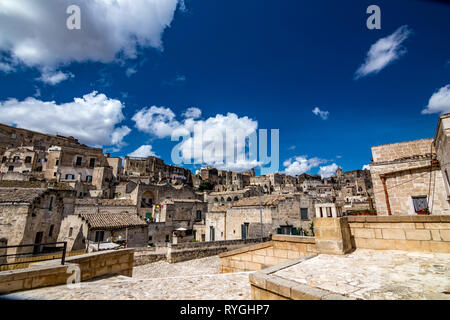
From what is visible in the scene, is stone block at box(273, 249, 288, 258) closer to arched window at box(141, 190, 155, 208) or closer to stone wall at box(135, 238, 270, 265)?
stone wall at box(135, 238, 270, 265)

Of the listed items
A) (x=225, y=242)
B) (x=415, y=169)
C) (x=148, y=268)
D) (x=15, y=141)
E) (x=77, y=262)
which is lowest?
(x=148, y=268)

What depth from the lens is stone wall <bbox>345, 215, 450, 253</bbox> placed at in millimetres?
5133

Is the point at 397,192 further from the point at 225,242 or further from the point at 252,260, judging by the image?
the point at 225,242

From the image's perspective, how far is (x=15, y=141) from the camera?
58.1 metres

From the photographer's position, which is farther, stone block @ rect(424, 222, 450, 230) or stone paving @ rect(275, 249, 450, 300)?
stone block @ rect(424, 222, 450, 230)

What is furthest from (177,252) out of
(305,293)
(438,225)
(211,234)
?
(438,225)

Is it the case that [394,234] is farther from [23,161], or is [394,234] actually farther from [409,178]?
[23,161]

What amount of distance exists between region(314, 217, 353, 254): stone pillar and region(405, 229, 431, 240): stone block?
140 centimetres

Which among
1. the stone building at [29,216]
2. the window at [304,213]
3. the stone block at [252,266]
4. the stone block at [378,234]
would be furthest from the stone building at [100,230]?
the stone block at [378,234]

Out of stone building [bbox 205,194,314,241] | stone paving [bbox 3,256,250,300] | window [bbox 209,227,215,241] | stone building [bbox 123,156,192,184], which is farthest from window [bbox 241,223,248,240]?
stone building [bbox 123,156,192,184]

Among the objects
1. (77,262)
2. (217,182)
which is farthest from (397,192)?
(217,182)

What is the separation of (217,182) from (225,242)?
6773 centimetres

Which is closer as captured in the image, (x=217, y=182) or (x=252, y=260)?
(x=252, y=260)

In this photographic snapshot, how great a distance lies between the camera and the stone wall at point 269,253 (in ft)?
21.6
